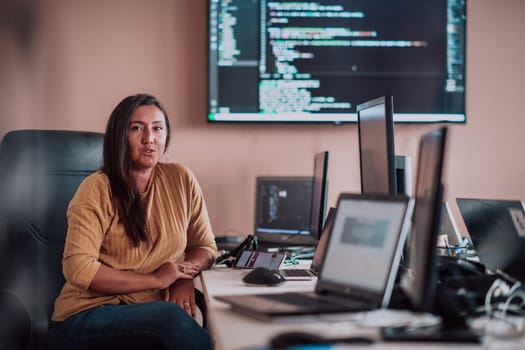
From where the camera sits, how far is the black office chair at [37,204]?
7.91ft

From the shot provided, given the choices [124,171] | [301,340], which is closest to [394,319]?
[301,340]

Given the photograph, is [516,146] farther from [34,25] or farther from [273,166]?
[34,25]

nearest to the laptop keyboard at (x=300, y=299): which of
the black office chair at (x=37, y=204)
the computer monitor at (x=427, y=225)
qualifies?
the computer monitor at (x=427, y=225)

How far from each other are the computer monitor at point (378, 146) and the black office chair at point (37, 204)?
3.40 ft

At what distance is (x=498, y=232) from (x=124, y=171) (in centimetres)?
121

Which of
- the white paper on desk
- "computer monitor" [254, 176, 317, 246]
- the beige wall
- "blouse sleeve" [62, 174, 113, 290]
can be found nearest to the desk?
the white paper on desk

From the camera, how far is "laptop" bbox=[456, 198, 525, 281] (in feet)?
5.67

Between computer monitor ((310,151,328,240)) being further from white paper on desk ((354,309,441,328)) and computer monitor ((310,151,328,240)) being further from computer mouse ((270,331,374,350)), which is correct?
computer mouse ((270,331,374,350))

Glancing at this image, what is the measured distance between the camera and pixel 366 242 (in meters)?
1.59

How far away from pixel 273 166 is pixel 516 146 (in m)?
1.33

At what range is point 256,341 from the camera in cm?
129

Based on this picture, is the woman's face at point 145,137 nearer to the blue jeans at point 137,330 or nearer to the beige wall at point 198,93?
the blue jeans at point 137,330

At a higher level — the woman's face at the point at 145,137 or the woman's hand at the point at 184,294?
the woman's face at the point at 145,137

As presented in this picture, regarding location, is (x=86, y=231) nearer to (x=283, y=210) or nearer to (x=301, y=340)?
(x=301, y=340)
